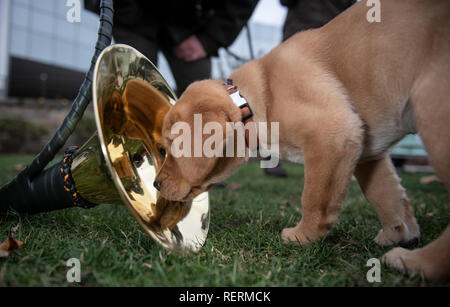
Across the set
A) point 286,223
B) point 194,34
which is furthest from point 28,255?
point 194,34

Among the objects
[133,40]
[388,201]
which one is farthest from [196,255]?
[133,40]

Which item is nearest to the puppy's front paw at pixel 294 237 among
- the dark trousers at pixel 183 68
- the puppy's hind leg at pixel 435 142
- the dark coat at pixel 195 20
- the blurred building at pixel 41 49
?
the puppy's hind leg at pixel 435 142

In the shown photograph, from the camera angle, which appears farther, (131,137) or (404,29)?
(131,137)

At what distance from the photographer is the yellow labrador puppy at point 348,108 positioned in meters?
1.41

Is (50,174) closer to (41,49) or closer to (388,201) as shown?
(388,201)

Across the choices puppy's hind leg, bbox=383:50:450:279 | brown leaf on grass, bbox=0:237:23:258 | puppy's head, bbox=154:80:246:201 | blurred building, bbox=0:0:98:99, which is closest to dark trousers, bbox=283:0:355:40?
puppy's head, bbox=154:80:246:201

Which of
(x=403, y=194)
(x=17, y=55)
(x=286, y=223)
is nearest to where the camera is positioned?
(x=403, y=194)

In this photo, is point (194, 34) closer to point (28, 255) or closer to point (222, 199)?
point (222, 199)

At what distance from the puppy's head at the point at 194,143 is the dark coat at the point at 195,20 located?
69.4 inches

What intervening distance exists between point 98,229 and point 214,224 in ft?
2.69

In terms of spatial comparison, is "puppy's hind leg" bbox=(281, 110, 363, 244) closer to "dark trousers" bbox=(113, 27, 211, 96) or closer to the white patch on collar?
the white patch on collar

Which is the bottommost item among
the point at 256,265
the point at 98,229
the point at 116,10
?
the point at 98,229

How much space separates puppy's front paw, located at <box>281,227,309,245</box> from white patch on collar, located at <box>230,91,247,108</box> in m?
0.88

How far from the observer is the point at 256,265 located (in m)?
1.42
